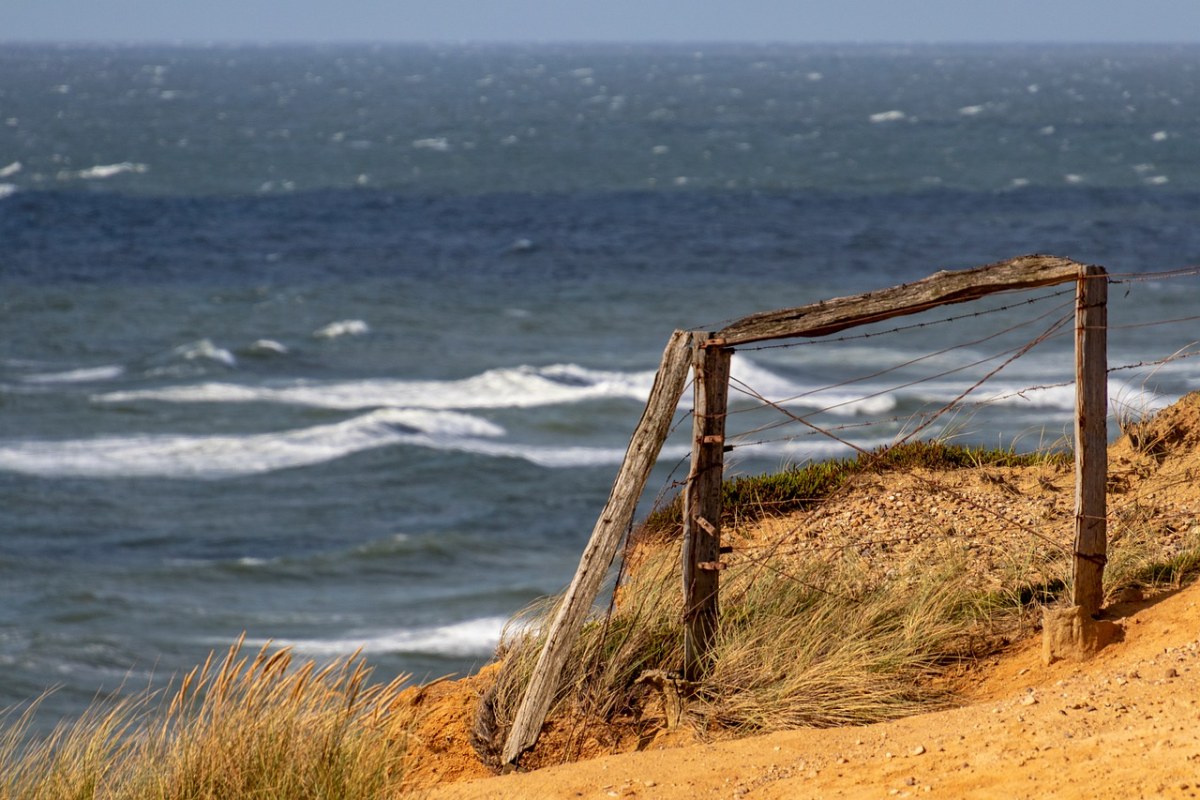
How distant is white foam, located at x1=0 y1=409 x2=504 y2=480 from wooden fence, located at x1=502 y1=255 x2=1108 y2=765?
732 inches

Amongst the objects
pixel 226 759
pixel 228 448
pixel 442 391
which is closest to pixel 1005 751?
pixel 226 759

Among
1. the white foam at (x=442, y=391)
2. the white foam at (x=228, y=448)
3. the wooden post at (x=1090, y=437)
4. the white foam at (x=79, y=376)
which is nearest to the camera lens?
the wooden post at (x=1090, y=437)

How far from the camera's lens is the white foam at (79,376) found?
98.0 feet

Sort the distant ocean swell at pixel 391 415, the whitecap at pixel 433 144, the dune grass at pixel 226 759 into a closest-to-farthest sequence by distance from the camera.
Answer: the dune grass at pixel 226 759, the distant ocean swell at pixel 391 415, the whitecap at pixel 433 144

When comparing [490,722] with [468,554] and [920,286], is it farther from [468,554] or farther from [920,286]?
[468,554]

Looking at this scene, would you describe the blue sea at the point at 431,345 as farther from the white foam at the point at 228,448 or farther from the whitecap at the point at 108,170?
the whitecap at the point at 108,170

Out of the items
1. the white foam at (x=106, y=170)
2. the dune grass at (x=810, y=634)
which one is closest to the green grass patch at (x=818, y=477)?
the dune grass at (x=810, y=634)

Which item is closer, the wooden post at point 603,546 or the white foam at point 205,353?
the wooden post at point 603,546

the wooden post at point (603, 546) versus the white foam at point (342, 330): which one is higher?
the wooden post at point (603, 546)

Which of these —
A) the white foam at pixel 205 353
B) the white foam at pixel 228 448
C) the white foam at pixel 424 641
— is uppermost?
the white foam at pixel 205 353

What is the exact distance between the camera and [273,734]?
5.54m

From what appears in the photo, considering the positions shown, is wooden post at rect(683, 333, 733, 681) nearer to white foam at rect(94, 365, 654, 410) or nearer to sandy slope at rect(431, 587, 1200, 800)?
sandy slope at rect(431, 587, 1200, 800)

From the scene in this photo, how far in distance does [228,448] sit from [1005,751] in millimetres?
22071

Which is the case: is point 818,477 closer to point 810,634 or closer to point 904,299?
point 810,634
